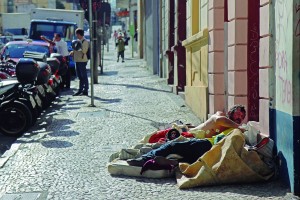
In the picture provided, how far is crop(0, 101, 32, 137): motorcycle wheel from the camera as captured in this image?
10586 mm

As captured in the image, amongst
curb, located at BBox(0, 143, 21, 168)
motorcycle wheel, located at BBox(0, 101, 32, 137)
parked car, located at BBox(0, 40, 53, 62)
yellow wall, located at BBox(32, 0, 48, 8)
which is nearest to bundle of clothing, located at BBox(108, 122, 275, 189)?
curb, located at BBox(0, 143, 21, 168)

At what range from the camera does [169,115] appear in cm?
1252

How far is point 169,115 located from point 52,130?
2.73m

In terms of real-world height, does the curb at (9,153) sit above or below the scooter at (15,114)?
below

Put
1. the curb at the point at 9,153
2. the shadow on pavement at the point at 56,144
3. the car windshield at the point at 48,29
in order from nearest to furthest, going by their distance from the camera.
A: the curb at the point at 9,153
the shadow on pavement at the point at 56,144
the car windshield at the point at 48,29

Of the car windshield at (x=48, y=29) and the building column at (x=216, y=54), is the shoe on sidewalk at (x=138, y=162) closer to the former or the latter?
the building column at (x=216, y=54)

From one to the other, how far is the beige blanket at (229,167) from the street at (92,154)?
0.30 feet

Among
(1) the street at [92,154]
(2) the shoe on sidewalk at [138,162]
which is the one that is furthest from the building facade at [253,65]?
(2) the shoe on sidewalk at [138,162]

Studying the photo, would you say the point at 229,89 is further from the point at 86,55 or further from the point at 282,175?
the point at 86,55

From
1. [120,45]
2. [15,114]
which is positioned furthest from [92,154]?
[120,45]

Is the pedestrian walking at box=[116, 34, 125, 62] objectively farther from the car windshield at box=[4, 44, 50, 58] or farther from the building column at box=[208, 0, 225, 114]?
the building column at box=[208, 0, 225, 114]

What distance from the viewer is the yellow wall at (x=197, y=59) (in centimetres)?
1132

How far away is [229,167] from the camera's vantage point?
258 inches

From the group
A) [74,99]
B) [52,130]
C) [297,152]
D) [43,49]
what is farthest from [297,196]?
[43,49]
